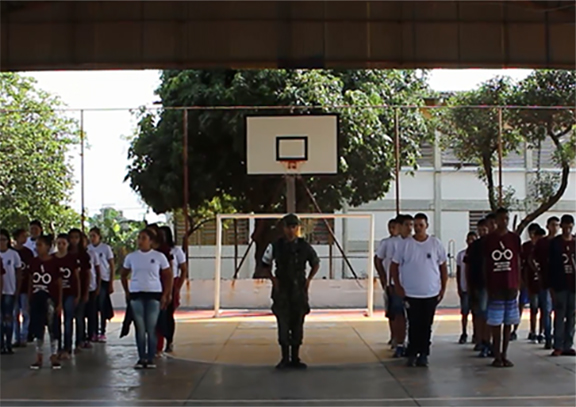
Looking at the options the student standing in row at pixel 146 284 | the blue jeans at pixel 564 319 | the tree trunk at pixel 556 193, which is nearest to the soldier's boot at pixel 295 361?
the student standing in row at pixel 146 284

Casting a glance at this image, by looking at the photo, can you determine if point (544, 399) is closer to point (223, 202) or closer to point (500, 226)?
point (500, 226)

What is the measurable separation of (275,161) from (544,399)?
417 inches

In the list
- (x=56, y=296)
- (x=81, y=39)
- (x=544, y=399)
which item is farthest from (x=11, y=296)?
(x=544, y=399)

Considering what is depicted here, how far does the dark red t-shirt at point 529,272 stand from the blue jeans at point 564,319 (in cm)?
69

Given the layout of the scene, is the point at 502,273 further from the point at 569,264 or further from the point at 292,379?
the point at 292,379

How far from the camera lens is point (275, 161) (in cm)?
1778

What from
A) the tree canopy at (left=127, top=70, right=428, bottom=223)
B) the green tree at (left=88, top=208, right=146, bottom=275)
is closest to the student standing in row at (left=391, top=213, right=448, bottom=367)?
the tree canopy at (left=127, top=70, right=428, bottom=223)

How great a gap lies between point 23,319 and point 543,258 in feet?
25.1

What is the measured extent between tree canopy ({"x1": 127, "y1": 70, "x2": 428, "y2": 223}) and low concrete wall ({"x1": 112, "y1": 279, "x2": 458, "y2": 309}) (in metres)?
2.19

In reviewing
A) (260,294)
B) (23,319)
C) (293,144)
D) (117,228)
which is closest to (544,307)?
(23,319)

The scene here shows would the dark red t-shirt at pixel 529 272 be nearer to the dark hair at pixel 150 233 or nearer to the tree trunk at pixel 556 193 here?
the dark hair at pixel 150 233

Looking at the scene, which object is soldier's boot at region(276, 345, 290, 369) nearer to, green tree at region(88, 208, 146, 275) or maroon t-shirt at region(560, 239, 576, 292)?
maroon t-shirt at region(560, 239, 576, 292)

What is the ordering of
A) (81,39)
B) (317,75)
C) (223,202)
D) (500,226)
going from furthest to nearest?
1. (223,202)
2. (317,75)
3. (81,39)
4. (500,226)

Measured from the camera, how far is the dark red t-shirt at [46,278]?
9.77 meters
